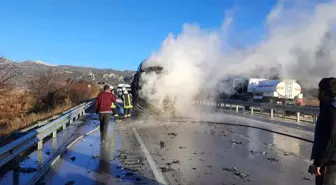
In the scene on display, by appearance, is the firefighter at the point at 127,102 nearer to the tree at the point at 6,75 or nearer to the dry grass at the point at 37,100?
the dry grass at the point at 37,100

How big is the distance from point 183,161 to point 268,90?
38407mm

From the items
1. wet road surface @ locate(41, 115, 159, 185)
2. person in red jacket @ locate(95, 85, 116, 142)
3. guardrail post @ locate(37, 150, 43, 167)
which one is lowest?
wet road surface @ locate(41, 115, 159, 185)

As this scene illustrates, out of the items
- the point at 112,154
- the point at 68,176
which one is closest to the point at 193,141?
the point at 112,154

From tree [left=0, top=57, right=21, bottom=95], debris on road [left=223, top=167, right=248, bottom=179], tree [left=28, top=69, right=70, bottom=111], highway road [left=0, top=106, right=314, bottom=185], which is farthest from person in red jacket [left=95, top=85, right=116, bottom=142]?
tree [left=28, top=69, right=70, bottom=111]

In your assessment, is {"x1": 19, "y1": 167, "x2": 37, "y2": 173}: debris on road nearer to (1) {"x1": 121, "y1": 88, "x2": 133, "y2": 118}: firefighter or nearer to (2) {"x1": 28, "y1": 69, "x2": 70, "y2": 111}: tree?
(1) {"x1": 121, "y1": 88, "x2": 133, "y2": 118}: firefighter

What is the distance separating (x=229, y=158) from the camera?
10.6m

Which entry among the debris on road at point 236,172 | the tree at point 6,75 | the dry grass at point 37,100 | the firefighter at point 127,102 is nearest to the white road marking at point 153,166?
the debris on road at point 236,172

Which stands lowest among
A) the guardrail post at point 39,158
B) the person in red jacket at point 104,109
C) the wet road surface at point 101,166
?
the wet road surface at point 101,166

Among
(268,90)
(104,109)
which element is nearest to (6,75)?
(104,109)

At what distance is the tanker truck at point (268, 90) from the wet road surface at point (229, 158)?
26089mm

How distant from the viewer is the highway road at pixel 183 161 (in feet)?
26.1

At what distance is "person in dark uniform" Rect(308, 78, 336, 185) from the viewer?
4.56 metres

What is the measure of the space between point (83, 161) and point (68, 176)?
1743 mm

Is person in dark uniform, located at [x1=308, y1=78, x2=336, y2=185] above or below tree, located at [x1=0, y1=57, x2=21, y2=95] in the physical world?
below
